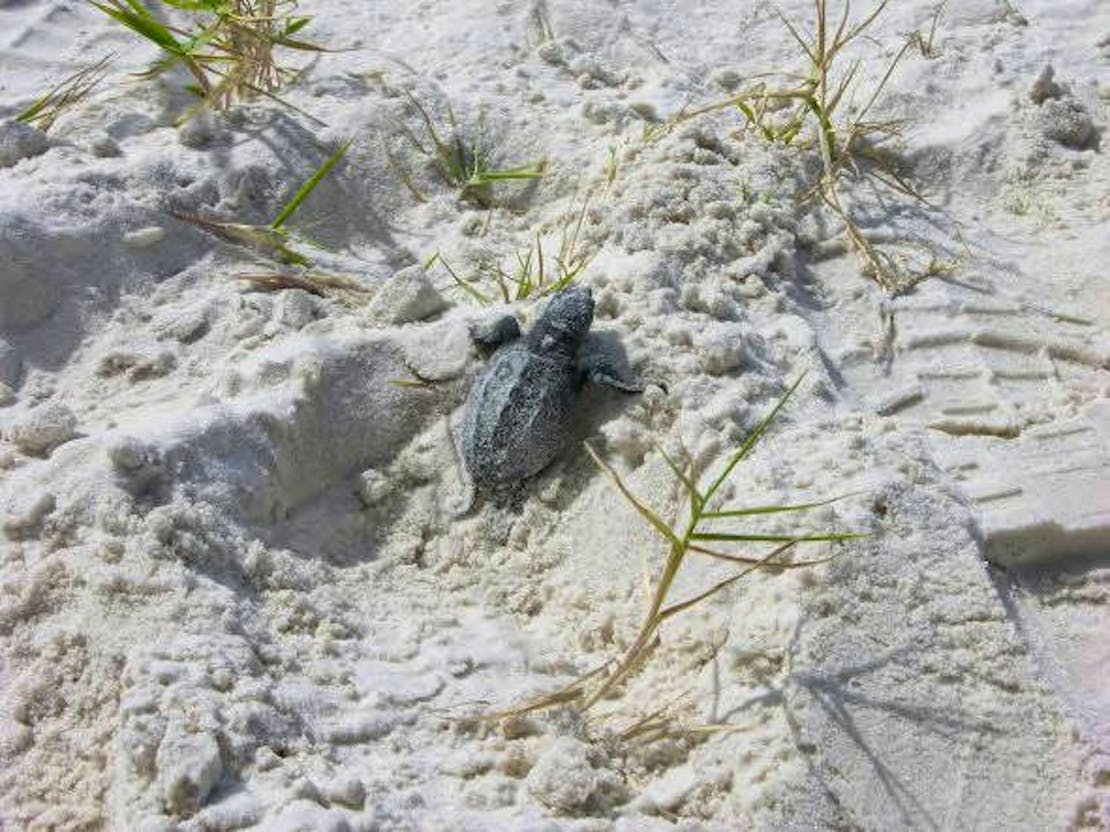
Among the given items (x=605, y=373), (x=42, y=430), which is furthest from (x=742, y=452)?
(x=42, y=430)

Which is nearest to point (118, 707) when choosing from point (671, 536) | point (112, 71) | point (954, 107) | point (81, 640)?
point (81, 640)

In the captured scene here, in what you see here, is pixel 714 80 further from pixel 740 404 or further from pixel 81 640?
pixel 81 640

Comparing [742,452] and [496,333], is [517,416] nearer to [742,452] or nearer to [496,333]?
[496,333]

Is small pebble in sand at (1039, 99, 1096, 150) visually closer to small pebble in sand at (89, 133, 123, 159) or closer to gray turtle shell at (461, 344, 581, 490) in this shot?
gray turtle shell at (461, 344, 581, 490)

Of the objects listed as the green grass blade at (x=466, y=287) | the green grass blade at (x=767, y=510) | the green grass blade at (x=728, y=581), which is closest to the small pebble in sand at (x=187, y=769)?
the green grass blade at (x=728, y=581)

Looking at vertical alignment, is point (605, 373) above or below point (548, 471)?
above

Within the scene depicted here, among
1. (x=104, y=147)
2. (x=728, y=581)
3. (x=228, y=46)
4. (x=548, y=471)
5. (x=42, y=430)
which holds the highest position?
(x=228, y=46)
